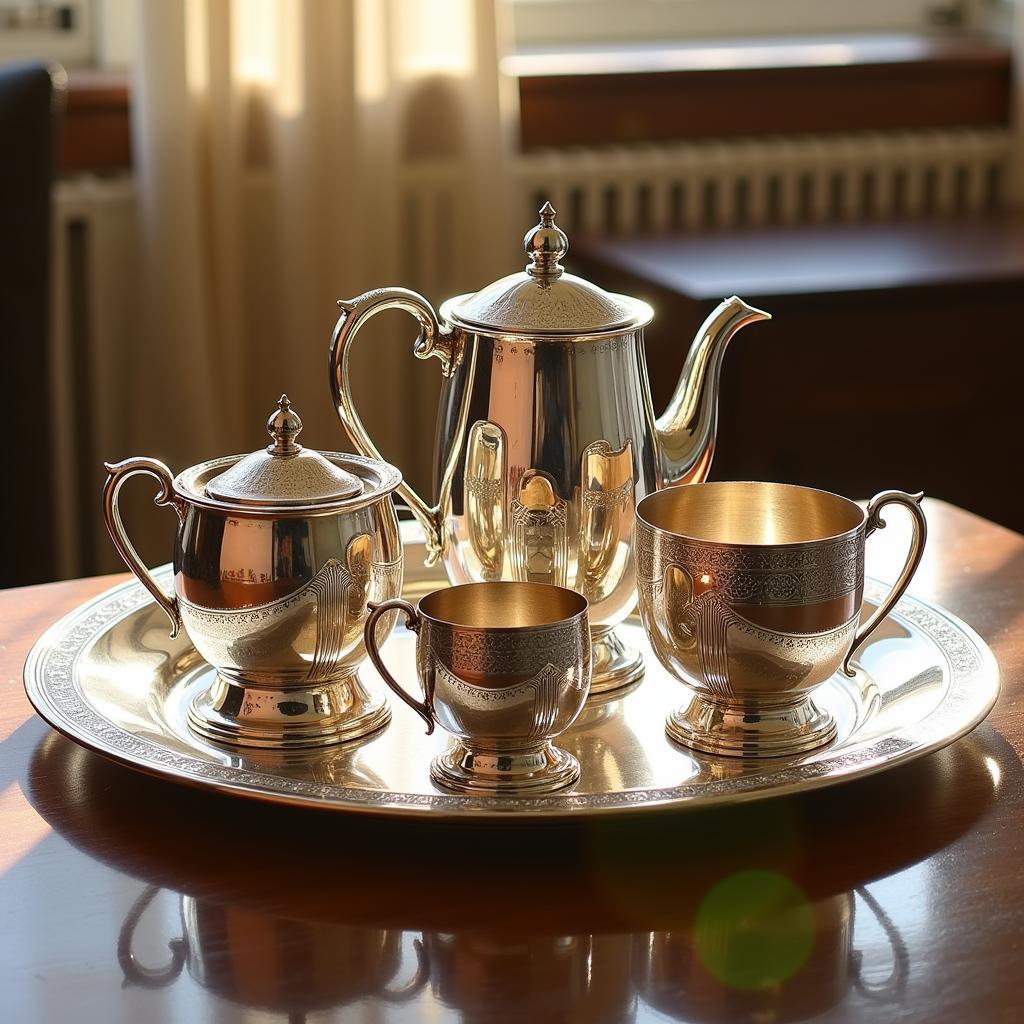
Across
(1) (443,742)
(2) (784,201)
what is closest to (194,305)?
(2) (784,201)

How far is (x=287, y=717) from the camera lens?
0.68 meters

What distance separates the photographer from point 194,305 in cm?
176

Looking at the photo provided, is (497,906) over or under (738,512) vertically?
under

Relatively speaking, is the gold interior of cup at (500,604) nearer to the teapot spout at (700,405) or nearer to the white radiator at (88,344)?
the teapot spout at (700,405)

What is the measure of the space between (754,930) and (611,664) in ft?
0.76

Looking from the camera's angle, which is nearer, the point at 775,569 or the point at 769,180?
the point at 775,569

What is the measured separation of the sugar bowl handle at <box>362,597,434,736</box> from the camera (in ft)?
1.99

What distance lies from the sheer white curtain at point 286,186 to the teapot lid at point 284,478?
1140mm

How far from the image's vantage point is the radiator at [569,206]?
184 centimetres

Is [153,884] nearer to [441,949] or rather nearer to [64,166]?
[441,949]

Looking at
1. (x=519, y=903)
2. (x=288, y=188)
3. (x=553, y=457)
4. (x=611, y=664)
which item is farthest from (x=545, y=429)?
(x=288, y=188)

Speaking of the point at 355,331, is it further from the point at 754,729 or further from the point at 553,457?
the point at 754,729

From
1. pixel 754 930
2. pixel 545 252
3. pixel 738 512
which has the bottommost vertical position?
pixel 754 930

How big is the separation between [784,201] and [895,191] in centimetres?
18
